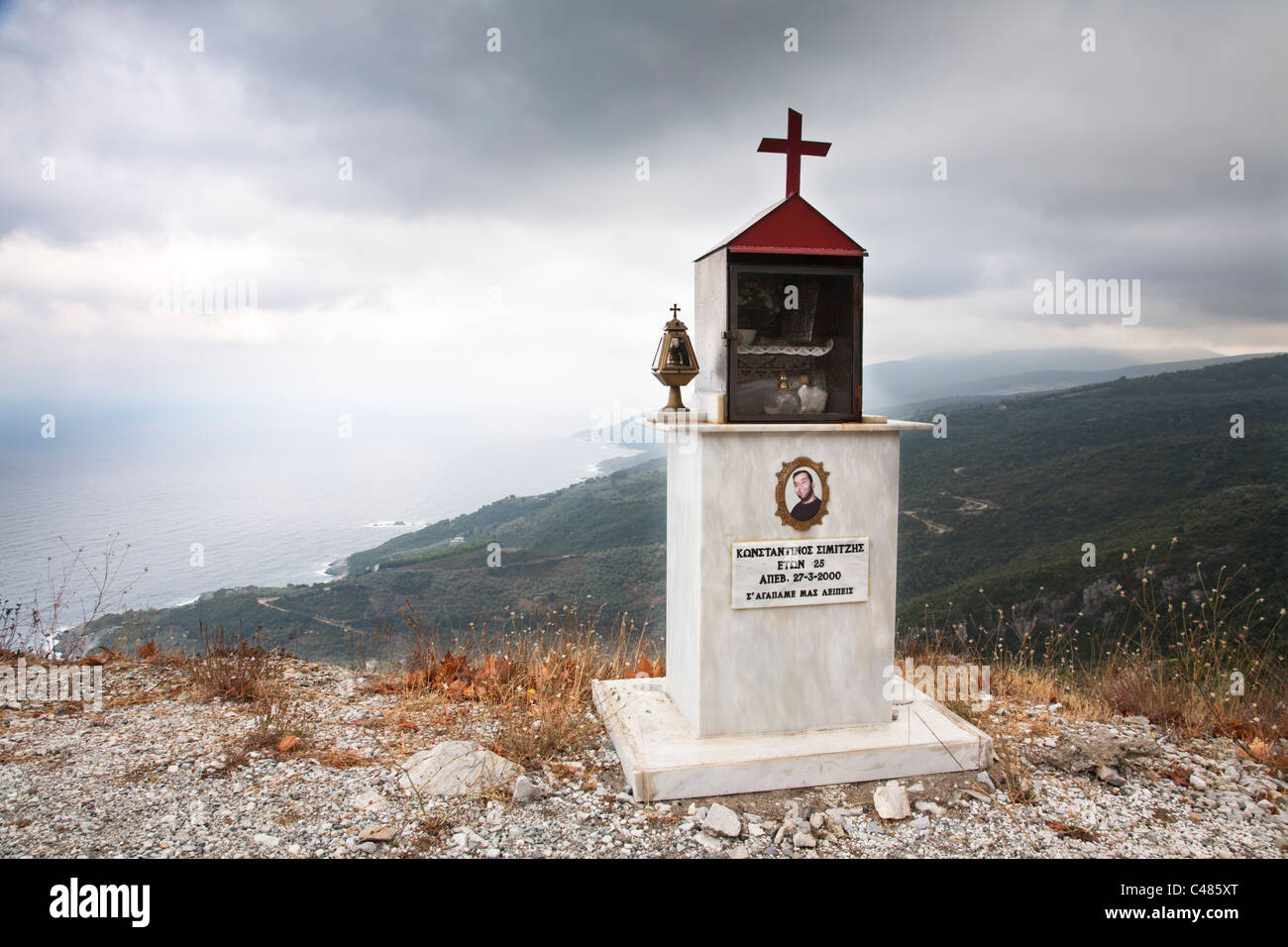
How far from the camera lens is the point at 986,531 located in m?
30.2

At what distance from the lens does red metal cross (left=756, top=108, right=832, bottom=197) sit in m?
4.46

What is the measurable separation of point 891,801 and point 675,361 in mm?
2814

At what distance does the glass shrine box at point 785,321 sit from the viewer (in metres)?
4.38

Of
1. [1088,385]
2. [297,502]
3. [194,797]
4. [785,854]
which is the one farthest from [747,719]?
[1088,385]

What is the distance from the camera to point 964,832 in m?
3.71

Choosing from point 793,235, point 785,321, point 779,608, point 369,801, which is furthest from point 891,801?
point 793,235

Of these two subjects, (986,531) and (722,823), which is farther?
(986,531)

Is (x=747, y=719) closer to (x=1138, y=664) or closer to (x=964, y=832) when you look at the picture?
(x=964, y=832)

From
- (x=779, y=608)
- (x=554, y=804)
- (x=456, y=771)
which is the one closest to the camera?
(x=554, y=804)

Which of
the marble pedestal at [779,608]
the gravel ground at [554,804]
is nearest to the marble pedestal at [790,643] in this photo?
the marble pedestal at [779,608]

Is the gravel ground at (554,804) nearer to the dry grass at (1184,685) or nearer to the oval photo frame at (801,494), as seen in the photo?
the dry grass at (1184,685)

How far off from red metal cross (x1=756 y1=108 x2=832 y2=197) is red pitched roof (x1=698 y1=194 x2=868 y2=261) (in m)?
0.14

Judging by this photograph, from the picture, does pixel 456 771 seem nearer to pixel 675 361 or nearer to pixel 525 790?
pixel 525 790

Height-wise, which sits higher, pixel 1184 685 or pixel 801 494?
pixel 801 494
